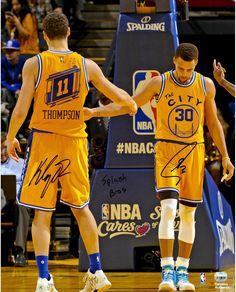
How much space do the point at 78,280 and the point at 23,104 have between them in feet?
7.70

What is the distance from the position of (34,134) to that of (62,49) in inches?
25.8

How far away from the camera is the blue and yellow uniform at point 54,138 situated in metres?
7.10

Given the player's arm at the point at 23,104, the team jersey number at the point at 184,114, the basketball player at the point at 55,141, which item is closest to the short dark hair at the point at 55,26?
the basketball player at the point at 55,141

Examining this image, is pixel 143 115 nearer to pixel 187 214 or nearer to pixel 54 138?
pixel 187 214

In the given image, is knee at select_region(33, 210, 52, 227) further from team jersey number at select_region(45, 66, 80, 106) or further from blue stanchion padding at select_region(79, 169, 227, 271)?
blue stanchion padding at select_region(79, 169, 227, 271)

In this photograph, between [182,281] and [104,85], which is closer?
[104,85]

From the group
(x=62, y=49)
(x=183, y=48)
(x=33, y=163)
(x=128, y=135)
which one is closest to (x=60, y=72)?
(x=62, y=49)

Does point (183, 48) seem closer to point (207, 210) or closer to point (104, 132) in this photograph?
point (207, 210)

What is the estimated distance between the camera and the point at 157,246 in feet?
32.1

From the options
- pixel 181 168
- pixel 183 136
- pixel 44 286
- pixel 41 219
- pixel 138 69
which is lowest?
pixel 44 286

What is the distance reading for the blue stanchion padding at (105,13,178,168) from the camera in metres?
9.77

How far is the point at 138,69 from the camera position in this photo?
9.80m

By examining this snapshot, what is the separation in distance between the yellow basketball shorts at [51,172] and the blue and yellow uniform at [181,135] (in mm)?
983

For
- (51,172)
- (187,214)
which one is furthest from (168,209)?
(51,172)
